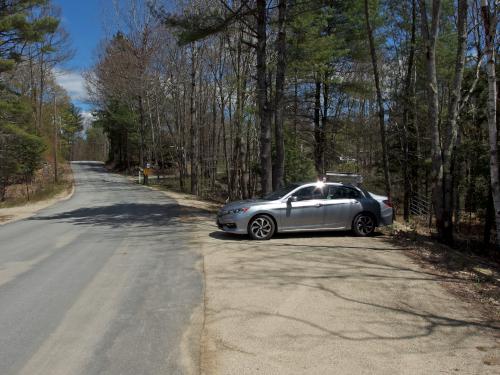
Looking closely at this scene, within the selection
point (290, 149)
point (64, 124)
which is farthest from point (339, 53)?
point (64, 124)

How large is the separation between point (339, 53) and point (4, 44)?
1897 centimetres

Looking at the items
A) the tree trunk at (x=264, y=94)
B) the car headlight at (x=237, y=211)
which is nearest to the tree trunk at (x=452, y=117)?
the car headlight at (x=237, y=211)

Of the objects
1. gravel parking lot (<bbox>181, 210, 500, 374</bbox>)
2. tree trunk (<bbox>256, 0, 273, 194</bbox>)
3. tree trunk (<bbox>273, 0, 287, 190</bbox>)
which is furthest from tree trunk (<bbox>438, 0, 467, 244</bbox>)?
tree trunk (<bbox>256, 0, 273, 194</bbox>)

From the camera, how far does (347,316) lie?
555 centimetres

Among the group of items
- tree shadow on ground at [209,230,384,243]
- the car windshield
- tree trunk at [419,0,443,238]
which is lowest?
tree shadow on ground at [209,230,384,243]

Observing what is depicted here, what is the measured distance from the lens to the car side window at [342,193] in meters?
11.9

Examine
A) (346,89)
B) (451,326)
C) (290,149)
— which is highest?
(346,89)

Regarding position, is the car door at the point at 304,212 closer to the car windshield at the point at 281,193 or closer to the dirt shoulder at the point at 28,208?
the car windshield at the point at 281,193

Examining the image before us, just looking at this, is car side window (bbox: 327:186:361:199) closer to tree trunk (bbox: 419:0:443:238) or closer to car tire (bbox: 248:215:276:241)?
car tire (bbox: 248:215:276:241)

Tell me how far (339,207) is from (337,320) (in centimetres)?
656

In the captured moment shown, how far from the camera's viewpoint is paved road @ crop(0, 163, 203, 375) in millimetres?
4293

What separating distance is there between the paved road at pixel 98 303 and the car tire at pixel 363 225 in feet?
14.4

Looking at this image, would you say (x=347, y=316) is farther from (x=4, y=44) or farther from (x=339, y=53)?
(x=4, y=44)

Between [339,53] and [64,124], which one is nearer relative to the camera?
[339,53]
